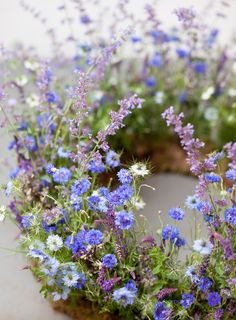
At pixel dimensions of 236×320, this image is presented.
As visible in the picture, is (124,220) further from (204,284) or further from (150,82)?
(150,82)

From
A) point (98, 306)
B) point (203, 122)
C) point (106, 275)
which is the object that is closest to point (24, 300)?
point (98, 306)

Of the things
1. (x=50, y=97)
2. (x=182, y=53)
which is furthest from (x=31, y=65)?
(x=182, y=53)

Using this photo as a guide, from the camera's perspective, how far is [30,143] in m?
1.90

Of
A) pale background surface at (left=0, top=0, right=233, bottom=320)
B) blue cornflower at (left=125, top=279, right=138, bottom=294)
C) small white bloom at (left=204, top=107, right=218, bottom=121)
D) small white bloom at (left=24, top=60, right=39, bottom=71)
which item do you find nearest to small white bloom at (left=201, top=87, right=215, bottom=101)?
small white bloom at (left=204, top=107, right=218, bottom=121)

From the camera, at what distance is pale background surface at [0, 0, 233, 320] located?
1768mm

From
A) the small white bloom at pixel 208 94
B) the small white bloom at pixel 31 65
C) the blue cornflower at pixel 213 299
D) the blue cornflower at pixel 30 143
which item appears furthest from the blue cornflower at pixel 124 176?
the small white bloom at pixel 208 94

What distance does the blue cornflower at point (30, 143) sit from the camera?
1.90m

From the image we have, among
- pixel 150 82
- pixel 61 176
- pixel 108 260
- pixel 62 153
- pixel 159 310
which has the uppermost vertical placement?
pixel 150 82

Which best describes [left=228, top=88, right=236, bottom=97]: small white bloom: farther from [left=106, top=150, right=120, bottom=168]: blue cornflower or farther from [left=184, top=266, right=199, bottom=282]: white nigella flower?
[left=184, top=266, right=199, bottom=282]: white nigella flower

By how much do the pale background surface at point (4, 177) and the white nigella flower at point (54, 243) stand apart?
0.34 m

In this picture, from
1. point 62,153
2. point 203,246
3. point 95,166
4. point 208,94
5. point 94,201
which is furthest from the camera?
point 208,94

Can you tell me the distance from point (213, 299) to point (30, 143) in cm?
76

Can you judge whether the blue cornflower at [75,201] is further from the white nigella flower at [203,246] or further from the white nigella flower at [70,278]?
the white nigella flower at [203,246]

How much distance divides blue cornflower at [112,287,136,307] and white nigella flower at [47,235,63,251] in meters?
0.18
